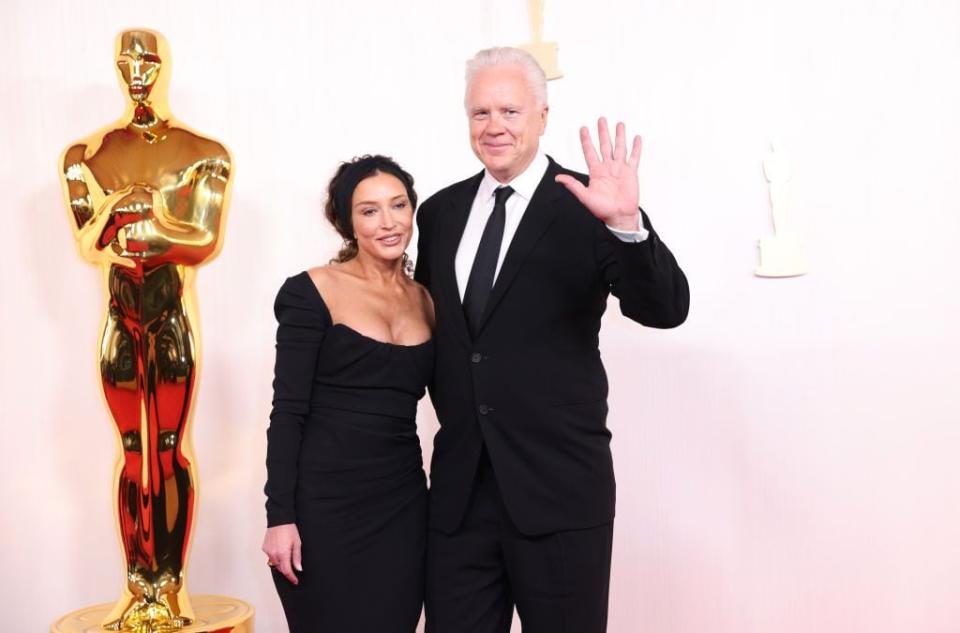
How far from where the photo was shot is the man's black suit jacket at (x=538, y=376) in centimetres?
217

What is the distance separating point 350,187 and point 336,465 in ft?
1.81

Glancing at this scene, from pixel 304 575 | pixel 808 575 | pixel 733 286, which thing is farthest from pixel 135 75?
pixel 808 575

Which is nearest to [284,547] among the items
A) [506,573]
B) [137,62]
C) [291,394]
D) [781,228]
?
[291,394]

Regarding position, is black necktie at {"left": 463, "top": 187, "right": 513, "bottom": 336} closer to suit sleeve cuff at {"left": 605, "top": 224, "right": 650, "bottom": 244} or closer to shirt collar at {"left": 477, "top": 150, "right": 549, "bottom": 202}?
shirt collar at {"left": 477, "top": 150, "right": 549, "bottom": 202}

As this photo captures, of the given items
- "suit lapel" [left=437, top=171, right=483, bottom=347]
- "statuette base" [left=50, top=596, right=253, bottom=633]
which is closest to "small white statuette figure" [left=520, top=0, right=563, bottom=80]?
"suit lapel" [left=437, top=171, right=483, bottom=347]

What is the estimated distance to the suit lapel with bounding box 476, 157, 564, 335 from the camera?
217cm

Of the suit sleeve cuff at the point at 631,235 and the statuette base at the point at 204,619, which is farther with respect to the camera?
the statuette base at the point at 204,619

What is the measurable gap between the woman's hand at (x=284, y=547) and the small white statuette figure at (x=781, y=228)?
5.55 ft

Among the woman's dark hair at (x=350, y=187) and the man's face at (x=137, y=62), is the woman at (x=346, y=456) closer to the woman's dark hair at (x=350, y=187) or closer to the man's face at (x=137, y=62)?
the woman's dark hair at (x=350, y=187)

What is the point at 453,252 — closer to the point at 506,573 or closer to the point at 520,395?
the point at 520,395

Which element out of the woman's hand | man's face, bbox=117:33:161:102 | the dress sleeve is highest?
man's face, bbox=117:33:161:102

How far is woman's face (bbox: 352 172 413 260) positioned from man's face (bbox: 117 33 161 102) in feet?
2.15

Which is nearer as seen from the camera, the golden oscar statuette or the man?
the man

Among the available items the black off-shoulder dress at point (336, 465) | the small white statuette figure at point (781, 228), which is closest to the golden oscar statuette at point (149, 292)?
the black off-shoulder dress at point (336, 465)
